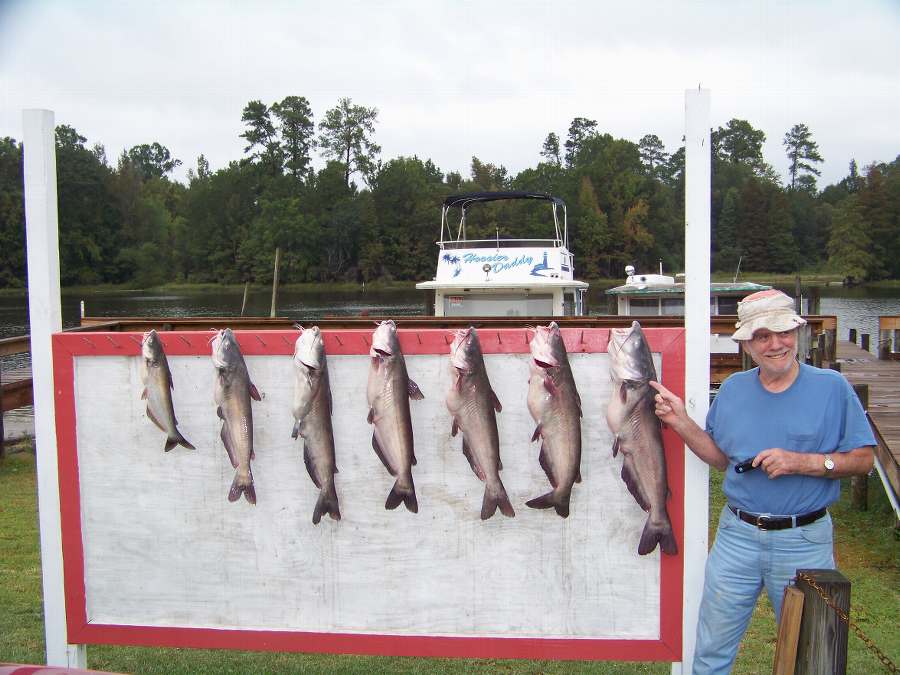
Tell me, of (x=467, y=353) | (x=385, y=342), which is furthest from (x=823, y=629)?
(x=385, y=342)

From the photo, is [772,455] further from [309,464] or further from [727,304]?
[727,304]

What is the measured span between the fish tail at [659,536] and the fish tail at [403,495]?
3.16 feet

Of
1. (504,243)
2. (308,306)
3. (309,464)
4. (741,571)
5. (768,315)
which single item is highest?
(504,243)

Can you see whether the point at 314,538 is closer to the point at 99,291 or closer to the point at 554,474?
the point at 554,474

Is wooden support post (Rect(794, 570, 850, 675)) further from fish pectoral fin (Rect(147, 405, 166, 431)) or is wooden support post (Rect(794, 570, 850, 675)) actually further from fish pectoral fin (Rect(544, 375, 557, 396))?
fish pectoral fin (Rect(147, 405, 166, 431))

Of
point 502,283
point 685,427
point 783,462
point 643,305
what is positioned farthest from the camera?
point 643,305

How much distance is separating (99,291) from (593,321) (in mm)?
69323

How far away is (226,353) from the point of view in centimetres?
340

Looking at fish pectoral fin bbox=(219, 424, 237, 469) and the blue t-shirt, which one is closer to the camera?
the blue t-shirt

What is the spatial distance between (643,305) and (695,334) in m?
15.3

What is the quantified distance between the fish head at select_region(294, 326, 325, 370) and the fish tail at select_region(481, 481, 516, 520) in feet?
2.86

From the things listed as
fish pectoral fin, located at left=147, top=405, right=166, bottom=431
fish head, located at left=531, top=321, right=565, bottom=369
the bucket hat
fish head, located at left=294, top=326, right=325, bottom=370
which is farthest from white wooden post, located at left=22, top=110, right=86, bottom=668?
the bucket hat

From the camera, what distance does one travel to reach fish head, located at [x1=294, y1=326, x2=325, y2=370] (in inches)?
132

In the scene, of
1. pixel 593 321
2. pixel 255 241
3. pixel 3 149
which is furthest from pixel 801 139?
pixel 593 321
